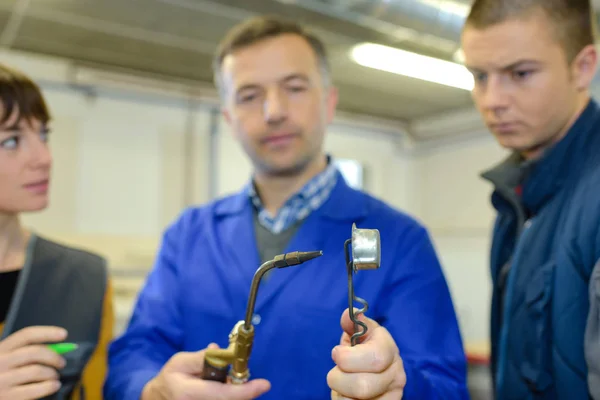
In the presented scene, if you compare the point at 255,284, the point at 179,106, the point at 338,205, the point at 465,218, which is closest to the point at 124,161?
the point at 179,106

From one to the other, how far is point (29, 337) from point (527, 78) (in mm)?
1115

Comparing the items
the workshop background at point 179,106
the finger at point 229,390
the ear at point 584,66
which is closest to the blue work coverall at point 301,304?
the finger at point 229,390

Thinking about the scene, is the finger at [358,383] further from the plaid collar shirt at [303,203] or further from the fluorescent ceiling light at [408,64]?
the fluorescent ceiling light at [408,64]

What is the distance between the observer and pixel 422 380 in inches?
33.1

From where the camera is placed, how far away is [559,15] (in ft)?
3.59

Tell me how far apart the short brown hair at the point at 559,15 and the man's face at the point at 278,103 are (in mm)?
405

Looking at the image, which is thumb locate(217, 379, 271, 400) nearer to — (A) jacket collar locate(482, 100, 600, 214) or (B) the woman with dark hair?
(B) the woman with dark hair

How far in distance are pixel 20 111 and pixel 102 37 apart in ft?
7.61

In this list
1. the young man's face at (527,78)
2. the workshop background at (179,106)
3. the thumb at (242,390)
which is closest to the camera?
the thumb at (242,390)

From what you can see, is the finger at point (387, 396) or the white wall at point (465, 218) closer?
the finger at point (387, 396)

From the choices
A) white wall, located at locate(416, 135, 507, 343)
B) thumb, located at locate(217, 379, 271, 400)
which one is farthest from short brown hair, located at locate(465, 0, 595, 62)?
white wall, located at locate(416, 135, 507, 343)

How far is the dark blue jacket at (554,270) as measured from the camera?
0.98 meters

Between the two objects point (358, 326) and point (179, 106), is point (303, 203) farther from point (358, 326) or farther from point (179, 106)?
point (179, 106)

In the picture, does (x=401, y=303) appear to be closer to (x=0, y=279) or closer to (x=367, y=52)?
(x=0, y=279)
